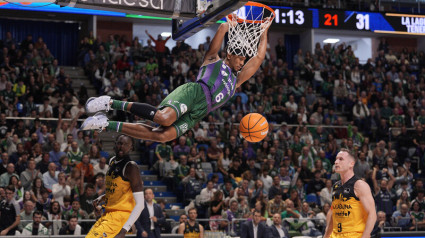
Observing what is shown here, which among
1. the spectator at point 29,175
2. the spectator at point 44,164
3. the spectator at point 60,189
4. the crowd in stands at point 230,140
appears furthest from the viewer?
the spectator at point 44,164

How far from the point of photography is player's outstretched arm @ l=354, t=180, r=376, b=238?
24.5 ft

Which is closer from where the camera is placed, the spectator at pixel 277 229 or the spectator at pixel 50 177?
the spectator at pixel 277 229

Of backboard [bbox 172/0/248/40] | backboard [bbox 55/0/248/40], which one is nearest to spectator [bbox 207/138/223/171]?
backboard [bbox 172/0/248/40]

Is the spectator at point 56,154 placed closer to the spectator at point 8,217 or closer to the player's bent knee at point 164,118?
the spectator at point 8,217

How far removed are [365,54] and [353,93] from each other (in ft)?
19.7

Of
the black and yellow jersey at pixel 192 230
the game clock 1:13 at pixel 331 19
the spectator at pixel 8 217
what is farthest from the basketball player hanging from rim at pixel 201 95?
the game clock 1:13 at pixel 331 19

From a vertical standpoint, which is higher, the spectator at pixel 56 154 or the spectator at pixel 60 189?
the spectator at pixel 56 154

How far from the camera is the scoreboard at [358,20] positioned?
17.7 metres

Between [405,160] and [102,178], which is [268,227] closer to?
[102,178]

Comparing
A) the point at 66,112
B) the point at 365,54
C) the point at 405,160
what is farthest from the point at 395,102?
the point at 66,112

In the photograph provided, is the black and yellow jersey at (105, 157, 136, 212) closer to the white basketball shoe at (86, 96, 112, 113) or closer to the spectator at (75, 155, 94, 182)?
the white basketball shoe at (86, 96, 112, 113)

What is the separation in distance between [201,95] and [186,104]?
331mm

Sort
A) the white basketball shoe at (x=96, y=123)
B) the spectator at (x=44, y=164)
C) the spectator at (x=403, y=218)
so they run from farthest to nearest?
the spectator at (x=403, y=218) < the spectator at (x=44, y=164) < the white basketball shoe at (x=96, y=123)

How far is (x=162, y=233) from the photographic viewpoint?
43.8 feet
